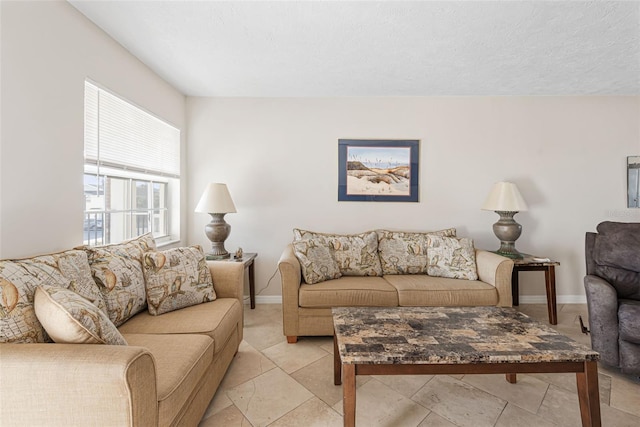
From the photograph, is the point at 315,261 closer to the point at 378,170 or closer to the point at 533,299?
the point at 378,170

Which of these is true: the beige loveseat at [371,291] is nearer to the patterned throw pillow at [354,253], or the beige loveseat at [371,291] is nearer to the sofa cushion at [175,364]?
the patterned throw pillow at [354,253]

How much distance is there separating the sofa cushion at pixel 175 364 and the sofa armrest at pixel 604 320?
2490 millimetres

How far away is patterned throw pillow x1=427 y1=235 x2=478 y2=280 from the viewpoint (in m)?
2.55

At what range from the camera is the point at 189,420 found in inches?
49.1

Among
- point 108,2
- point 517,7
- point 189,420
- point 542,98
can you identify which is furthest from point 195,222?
point 542,98

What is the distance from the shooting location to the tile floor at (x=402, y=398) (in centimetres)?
147

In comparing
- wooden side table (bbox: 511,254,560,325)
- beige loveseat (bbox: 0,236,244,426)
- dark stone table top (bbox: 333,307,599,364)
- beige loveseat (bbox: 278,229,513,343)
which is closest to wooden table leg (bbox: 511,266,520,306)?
wooden side table (bbox: 511,254,560,325)

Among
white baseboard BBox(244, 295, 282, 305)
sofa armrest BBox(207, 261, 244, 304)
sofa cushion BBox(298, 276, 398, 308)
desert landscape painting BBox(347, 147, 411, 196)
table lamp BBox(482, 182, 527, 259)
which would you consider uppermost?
desert landscape painting BBox(347, 147, 411, 196)

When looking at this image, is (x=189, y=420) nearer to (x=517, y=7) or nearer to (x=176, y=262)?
(x=176, y=262)

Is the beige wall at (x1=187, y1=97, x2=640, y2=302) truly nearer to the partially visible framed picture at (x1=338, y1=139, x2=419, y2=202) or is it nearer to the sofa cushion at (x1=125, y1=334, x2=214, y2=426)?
the partially visible framed picture at (x1=338, y1=139, x2=419, y2=202)

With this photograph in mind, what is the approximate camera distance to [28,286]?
43.9 inches

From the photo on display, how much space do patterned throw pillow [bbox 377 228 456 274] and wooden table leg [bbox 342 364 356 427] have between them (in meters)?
1.62

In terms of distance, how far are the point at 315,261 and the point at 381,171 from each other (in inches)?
52.9

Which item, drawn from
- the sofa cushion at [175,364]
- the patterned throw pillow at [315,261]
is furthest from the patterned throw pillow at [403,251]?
the sofa cushion at [175,364]
